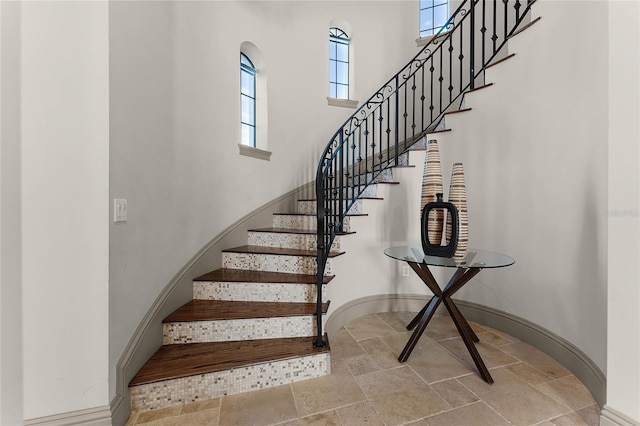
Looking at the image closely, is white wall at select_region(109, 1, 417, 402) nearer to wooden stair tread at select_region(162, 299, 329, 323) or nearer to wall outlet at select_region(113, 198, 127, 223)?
wall outlet at select_region(113, 198, 127, 223)

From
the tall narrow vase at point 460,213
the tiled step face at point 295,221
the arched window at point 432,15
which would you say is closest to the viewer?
the tall narrow vase at point 460,213

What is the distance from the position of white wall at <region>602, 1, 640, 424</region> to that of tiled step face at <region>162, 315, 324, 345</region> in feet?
5.14

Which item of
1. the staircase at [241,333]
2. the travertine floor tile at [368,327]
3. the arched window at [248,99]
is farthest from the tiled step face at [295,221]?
the travertine floor tile at [368,327]

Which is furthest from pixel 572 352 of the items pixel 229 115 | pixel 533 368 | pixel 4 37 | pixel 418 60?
pixel 418 60

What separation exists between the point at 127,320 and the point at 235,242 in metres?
1.35

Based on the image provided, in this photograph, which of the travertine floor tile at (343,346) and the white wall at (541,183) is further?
the travertine floor tile at (343,346)

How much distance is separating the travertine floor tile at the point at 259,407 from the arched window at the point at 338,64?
12.1ft

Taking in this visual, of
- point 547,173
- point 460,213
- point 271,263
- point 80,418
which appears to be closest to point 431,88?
point 547,173

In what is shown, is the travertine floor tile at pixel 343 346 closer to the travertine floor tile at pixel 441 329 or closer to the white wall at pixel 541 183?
the white wall at pixel 541 183

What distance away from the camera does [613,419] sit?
131cm

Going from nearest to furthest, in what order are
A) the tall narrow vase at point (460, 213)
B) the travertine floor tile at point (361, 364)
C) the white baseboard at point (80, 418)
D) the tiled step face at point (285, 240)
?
the white baseboard at point (80, 418), the tall narrow vase at point (460, 213), the travertine floor tile at point (361, 364), the tiled step face at point (285, 240)

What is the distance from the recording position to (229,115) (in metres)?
2.75

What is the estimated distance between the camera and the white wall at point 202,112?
153cm

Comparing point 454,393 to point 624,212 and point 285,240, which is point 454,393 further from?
point 285,240
